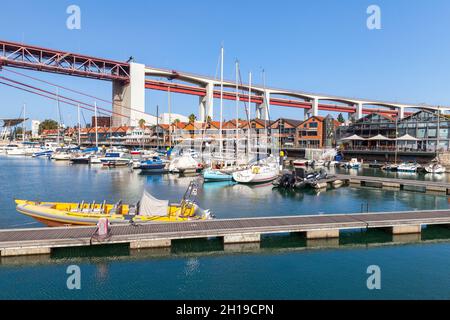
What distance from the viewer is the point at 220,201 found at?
36.4 m

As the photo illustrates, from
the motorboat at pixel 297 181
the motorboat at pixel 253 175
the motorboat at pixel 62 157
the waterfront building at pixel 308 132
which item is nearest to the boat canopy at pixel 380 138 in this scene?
the waterfront building at pixel 308 132

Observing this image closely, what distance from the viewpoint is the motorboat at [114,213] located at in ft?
71.7

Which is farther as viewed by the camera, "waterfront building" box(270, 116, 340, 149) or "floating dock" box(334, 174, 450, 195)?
"waterfront building" box(270, 116, 340, 149)

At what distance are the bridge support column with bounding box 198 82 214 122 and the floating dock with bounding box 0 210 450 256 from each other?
120506mm

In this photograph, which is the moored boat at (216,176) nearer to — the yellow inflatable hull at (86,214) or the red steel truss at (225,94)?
the yellow inflatable hull at (86,214)

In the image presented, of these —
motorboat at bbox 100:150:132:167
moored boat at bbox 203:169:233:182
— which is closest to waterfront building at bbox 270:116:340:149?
motorboat at bbox 100:150:132:167

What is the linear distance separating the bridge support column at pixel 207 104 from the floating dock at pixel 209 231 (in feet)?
395

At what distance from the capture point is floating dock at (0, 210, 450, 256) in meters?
18.3

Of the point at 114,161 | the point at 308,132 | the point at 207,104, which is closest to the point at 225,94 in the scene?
the point at 207,104

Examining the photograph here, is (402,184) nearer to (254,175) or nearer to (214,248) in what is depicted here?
(254,175)

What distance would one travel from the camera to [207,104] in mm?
145125

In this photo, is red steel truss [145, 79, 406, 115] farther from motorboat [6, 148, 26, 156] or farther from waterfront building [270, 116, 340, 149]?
motorboat [6, 148, 26, 156]

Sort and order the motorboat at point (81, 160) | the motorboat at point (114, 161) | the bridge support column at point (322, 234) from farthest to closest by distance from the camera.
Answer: the motorboat at point (81, 160), the motorboat at point (114, 161), the bridge support column at point (322, 234)

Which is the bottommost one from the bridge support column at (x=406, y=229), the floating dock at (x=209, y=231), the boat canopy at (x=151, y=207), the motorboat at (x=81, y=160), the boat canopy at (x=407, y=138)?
the bridge support column at (x=406, y=229)
